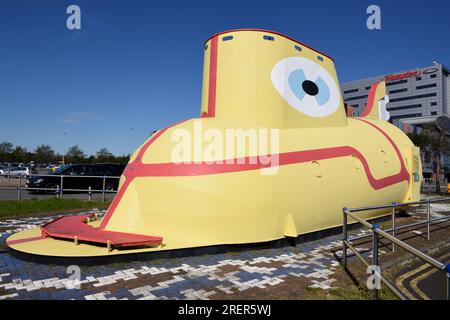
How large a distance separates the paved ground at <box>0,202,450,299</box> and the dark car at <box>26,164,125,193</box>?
11449 mm

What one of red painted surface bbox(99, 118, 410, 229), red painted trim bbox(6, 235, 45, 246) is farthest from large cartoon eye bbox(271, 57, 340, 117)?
red painted trim bbox(6, 235, 45, 246)

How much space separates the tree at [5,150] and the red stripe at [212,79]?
3045 inches

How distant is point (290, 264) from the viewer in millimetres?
5887

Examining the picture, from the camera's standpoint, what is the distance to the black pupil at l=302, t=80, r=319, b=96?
8.05 meters

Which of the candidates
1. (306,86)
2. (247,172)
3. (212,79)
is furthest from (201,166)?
(306,86)

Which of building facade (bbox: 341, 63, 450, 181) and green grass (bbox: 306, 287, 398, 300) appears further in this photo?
building facade (bbox: 341, 63, 450, 181)

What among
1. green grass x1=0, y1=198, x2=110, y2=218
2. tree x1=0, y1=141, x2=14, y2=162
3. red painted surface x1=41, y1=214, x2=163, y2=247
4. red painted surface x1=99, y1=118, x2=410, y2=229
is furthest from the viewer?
tree x1=0, y1=141, x2=14, y2=162

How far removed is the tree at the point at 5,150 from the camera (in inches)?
2761

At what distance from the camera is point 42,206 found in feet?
38.5

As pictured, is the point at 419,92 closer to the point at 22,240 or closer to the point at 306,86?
the point at 306,86

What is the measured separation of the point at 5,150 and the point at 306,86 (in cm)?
8212

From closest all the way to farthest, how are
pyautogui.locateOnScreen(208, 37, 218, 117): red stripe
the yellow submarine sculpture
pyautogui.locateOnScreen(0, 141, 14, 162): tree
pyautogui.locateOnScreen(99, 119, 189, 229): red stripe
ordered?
the yellow submarine sculpture, pyautogui.locateOnScreen(99, 119, 189, 229): red stripe, pyautogui.locateOnScreen(208, 37, 218, 117): red stripe, pyautogui.locateOnScreen(0, 141, 14, 162): tree

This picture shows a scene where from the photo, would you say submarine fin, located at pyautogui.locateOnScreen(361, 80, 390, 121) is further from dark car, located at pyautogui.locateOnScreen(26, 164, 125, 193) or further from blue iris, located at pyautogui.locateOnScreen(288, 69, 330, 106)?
dark car, located at pyautogui.locateOnScreen(26, 164, 125, 193)

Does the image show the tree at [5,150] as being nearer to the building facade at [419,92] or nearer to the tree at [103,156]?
the tree at [103,156]
